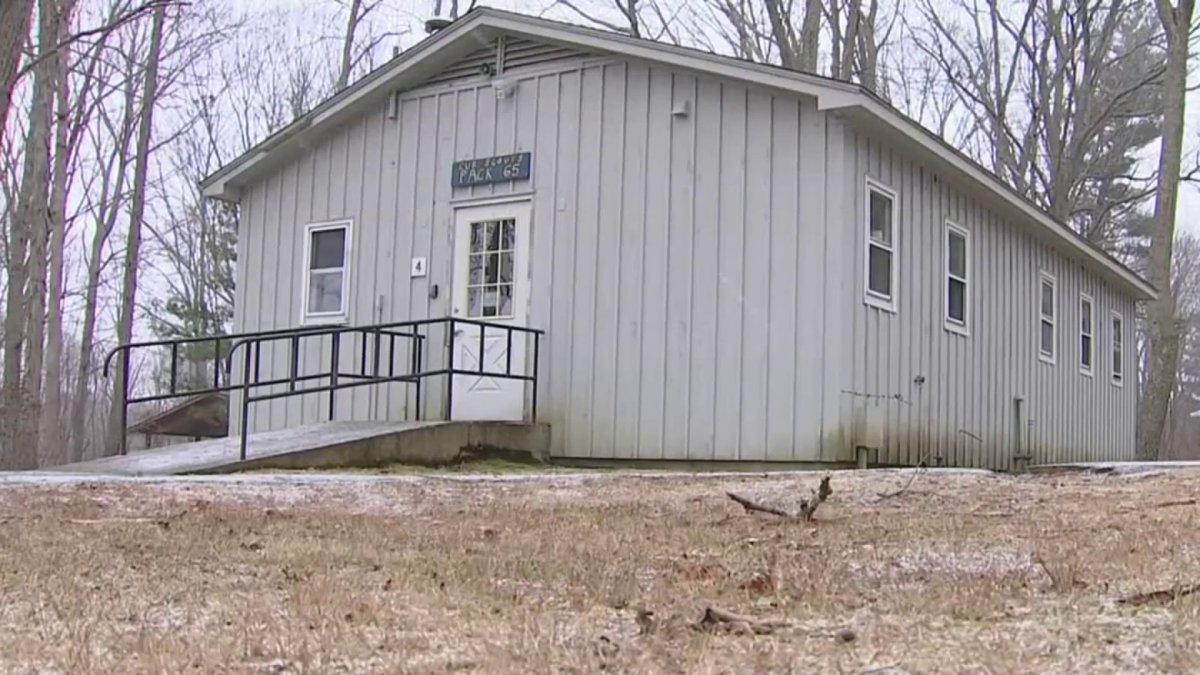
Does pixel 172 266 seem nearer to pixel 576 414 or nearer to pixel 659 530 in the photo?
pixel 576 414

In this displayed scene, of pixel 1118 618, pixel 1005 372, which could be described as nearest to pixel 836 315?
pixel 1005 372

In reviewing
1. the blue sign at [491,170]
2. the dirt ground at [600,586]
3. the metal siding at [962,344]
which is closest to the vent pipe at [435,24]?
the blue sign at [491,170]

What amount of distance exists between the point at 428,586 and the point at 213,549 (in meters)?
1.19

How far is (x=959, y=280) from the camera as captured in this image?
40.0ft

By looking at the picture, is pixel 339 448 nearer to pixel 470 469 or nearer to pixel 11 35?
pixel 470 469

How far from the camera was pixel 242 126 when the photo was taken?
27.1 metres

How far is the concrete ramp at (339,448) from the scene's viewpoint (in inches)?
353

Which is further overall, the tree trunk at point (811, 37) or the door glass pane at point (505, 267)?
the tree trunk at point (811, 37)

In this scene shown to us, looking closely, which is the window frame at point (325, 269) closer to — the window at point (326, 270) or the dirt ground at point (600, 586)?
the window at point (326, 270)

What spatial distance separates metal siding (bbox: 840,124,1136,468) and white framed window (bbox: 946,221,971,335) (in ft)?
0.38

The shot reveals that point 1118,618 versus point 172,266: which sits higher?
point 172,266

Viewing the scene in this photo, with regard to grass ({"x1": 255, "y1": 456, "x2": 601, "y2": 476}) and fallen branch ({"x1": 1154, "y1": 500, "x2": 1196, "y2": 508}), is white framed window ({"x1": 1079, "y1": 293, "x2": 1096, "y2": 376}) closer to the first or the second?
grass ({"x1": 255, "y1": 456, "x2": 601, "y2": 476})

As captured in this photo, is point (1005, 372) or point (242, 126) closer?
point (1005, 372)

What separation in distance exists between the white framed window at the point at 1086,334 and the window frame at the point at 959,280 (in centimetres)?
449
